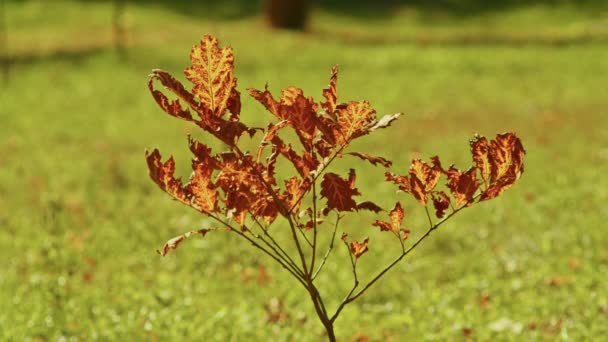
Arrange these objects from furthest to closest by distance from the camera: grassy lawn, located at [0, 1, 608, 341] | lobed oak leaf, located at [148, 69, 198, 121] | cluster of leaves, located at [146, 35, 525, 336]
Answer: grassy lawn, located at [0, 1, 608, 341] → cluster of leaves, located at [146, 35, 525, 336] → lobed oak leaf, located at [148, 69, 198, 121]

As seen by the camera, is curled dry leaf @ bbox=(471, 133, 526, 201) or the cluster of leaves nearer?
the cluster of leaves

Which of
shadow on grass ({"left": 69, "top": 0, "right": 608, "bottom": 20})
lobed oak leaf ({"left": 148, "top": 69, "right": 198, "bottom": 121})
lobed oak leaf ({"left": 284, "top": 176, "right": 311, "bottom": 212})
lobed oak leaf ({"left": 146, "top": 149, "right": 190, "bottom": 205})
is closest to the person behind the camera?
lobed oak leaf ({"left": 148, "top": 69, "right": 198, "bottom": 121})

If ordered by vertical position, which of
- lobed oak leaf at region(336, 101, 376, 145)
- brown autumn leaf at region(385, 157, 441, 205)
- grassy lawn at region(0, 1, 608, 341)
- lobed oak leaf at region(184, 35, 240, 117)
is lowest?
grassy lawn at region(0, 1, 608, 341)

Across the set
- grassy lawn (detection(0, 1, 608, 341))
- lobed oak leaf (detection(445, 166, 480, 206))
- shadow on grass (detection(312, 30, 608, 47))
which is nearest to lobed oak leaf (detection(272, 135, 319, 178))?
lobed oak leaf (detection(445, 166, 480, 206))

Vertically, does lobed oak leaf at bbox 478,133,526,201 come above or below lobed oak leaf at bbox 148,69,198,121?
below

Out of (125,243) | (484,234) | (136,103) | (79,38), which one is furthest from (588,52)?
(125,243)

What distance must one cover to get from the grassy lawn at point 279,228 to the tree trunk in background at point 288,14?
2577mm

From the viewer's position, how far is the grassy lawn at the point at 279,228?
20.0ft

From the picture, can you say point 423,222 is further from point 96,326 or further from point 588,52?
point 588,52

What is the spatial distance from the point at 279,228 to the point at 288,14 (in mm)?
17300

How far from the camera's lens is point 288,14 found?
84.4ft

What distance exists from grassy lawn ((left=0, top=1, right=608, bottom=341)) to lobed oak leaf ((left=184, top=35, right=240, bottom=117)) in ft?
8.19

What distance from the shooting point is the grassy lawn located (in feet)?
20.0

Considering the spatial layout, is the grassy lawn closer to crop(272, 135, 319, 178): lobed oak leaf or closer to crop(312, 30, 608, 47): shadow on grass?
crop(312, 30, 608, 47): shadow on grass
